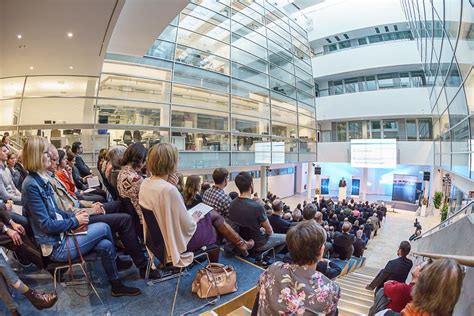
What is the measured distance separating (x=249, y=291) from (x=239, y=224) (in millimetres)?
852

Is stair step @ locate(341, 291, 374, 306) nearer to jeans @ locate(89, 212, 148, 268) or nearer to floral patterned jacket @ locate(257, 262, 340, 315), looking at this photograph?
floral patterned jacket @ locate(257, 262, 340, 315)

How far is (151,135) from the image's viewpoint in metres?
11.0

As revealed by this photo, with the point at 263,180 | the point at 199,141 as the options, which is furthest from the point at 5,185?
the point at 263,180

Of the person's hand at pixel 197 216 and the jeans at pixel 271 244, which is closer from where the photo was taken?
the person's hand at pixel 197 216

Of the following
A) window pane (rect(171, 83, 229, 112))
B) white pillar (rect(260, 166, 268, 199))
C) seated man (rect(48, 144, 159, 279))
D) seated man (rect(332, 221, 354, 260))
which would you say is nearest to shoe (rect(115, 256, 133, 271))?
seated man (rect(48, 144, 159, 279))

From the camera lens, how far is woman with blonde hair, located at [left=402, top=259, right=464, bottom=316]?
1.41 m

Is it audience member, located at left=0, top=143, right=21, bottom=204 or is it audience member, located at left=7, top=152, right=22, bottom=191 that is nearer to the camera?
audience member, located at left=0, top=143, right=21, bottom=204

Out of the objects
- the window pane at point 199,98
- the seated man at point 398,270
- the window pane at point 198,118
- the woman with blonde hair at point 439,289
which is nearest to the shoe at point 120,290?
the woman with blonde hair at point 439,289

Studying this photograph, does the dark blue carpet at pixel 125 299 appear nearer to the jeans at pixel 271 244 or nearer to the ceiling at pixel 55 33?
the jeans at pixel 271 244

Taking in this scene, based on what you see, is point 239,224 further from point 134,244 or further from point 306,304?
point 306,304

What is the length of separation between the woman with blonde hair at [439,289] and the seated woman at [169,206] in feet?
5.46

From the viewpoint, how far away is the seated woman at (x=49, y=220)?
6.88ft

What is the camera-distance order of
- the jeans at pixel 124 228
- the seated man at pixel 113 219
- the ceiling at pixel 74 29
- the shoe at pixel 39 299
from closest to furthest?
the shoe at pixel 39 299
the seated man at pixel 113 219
the jeans at pixel 124 228
the ceiling at pixel 74 29

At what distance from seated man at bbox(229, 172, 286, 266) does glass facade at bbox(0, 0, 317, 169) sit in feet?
26.4
